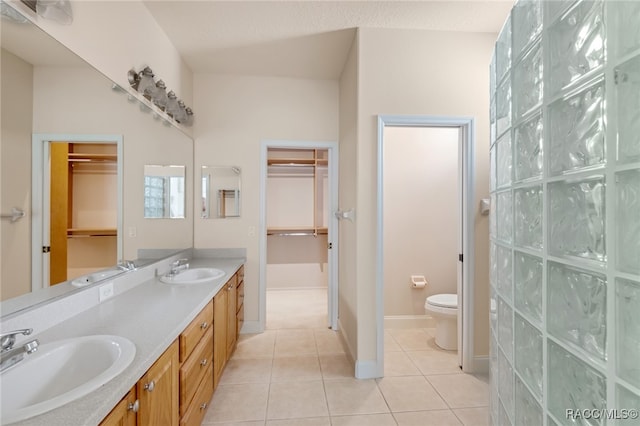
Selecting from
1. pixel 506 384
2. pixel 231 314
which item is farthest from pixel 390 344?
pixel 506 384

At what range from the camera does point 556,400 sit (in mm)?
685

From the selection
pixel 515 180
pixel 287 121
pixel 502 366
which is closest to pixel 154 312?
pixel 502 366

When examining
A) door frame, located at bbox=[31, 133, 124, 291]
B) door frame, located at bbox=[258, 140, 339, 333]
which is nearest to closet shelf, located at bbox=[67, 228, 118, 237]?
door frame, located at bbox=[31, 133, 124, 291]

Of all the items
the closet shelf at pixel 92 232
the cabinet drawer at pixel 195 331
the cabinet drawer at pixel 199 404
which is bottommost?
the cabinet drawer at pixel 199 404

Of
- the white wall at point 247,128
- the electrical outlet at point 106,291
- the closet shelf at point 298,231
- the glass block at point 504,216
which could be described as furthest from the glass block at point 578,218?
the closet shelf at point 298,231

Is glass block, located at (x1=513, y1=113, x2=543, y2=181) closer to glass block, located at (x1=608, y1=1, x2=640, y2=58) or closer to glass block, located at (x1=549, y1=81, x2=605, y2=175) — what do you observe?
glass block, located at (x1=549, y1=81, x2=605, y2=175)

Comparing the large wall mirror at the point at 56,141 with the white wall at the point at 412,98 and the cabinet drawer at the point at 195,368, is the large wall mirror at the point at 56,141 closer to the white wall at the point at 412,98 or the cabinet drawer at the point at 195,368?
the cabinet drawer at the point at 195,368

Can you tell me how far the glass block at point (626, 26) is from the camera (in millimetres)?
513

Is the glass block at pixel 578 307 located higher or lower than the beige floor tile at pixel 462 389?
higher

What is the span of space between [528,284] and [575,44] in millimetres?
614

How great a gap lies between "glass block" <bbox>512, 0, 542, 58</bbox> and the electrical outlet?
215 centimetres

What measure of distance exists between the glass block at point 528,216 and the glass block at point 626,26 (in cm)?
33

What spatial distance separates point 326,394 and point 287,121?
2613mm

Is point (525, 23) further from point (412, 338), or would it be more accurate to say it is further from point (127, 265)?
point (412, 338)
